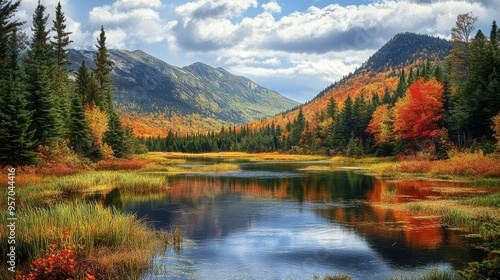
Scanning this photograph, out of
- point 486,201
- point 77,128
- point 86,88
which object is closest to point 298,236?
point 486,201

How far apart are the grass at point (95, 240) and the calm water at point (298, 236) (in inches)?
41.2

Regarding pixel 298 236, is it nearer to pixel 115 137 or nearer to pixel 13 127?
pixel 13 127

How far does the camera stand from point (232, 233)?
75.5 feet

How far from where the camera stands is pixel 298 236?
2223 centimetres

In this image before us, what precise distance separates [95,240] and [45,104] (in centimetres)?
3498

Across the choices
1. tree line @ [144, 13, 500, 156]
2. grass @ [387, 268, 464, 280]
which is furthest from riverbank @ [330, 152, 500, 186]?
grass @ [387, 268, 464, 280]

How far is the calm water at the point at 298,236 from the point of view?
53.6 ft

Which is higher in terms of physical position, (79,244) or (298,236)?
(79,244)

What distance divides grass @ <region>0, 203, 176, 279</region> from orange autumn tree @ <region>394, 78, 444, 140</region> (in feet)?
201

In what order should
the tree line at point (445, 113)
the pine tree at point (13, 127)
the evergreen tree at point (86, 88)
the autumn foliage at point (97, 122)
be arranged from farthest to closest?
the evergreen tree at point (86, 88) → the autumn foliage at point (97, 122) → the tree line at point (445, 113) → the pine tree at point (13, 127)

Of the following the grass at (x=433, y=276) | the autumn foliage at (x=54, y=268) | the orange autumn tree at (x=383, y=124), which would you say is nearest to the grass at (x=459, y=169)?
the orange autumn tree at (x=383, y=124)

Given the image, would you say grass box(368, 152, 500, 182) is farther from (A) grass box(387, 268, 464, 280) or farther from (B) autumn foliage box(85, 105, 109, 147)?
(B) autumn foliage box(85, 105, 109, 147)

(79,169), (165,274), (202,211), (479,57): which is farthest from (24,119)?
(479,57)

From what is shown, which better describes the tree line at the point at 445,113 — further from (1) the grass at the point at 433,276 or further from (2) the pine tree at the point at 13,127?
(2) the pine tree at the point at 13,127
